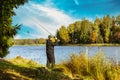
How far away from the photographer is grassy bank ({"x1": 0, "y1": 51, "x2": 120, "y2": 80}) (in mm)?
11789

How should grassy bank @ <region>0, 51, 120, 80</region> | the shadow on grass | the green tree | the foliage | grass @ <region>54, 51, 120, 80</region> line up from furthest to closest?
the green tree, the foliage, grass @ <region>54, 51, 120, 80</region>, grassy bank @ <region>0, 51, 120, 80</region>, the shadow on grass

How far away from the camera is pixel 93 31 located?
114 m

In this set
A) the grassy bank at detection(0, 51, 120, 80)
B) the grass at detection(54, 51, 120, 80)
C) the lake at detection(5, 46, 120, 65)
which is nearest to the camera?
the grassy bank at detection(0, 51, 120, 80)

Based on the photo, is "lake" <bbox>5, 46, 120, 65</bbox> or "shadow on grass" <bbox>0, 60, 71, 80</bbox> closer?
"shadow on grass" <bbox>0, 60, 71, 80</bbox>

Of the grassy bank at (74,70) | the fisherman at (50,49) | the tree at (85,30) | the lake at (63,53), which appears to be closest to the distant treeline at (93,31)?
the tree at (85,30)

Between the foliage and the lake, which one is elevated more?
the foliage

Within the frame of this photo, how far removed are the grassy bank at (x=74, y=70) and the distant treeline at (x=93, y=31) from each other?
310 ft

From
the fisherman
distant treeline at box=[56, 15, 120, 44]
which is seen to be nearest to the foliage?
distant treeline at box=[56, 15, 120, 44]

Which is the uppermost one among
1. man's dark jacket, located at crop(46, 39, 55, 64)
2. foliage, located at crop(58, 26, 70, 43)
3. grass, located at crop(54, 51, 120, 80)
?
foliage, located at crop(58, 26, 70, 43)

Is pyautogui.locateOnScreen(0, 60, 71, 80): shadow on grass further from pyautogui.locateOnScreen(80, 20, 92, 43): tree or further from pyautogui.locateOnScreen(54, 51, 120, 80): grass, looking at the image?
pyautogui.locateOnScreen(80, 20, 92, 43): tree

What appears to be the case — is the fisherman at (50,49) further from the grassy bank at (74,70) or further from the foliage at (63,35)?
the foliage at (63,35)

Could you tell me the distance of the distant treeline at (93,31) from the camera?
368 ft

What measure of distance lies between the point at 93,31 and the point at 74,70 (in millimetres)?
99326

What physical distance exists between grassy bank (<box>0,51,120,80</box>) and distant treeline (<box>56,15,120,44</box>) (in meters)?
94.6
